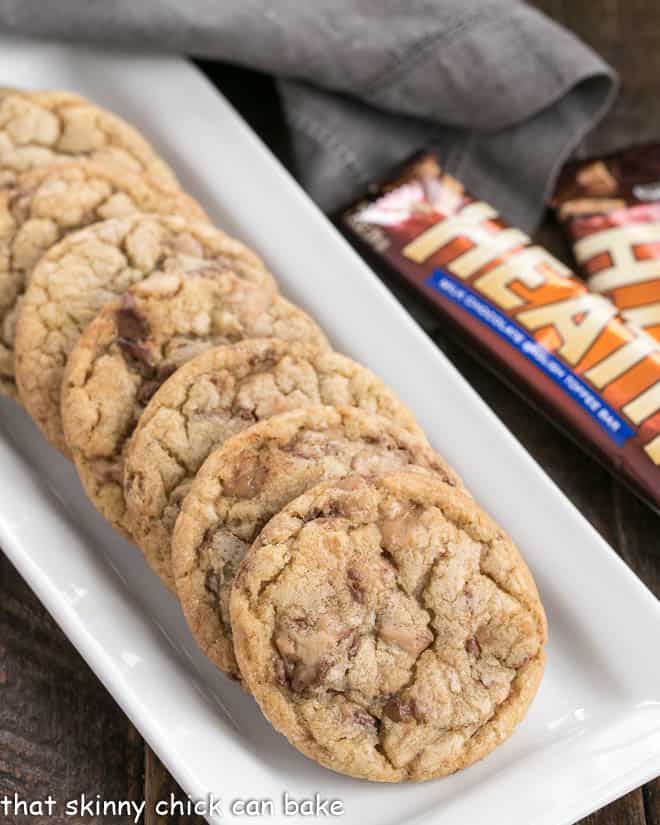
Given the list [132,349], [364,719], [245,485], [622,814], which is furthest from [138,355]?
[622,814]

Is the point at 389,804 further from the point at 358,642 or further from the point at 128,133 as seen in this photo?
the point at 128,133

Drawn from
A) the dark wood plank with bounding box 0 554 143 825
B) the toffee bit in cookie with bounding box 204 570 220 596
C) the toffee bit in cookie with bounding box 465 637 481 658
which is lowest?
the toffee bit in cookie with bounding box 465 637 481 658

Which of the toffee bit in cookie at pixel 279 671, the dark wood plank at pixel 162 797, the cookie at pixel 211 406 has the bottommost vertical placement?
the dark wood plank at pixel 162 797

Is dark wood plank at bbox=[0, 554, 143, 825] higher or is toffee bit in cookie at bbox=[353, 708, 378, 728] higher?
dark wood plank at bbox=[0, 554, 143, 825]

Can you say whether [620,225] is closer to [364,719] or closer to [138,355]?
[138,355]

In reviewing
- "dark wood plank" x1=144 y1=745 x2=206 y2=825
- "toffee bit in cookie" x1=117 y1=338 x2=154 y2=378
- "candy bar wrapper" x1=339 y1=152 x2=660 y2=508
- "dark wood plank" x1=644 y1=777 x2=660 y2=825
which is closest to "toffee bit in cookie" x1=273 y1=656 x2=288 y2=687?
"dark wood plank" x1=144 y1=745 x2=206 y2=825

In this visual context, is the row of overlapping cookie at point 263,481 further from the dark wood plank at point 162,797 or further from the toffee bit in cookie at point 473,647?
the dark wood plank at point 162,797

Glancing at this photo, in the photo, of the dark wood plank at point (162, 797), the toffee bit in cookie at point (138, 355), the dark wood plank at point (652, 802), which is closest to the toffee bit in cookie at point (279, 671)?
the dark wood plank at point (162, 797)

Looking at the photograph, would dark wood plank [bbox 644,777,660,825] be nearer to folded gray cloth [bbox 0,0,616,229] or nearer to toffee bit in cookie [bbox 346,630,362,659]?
toffee bit in cookie [bbox 346,630,362,659]
